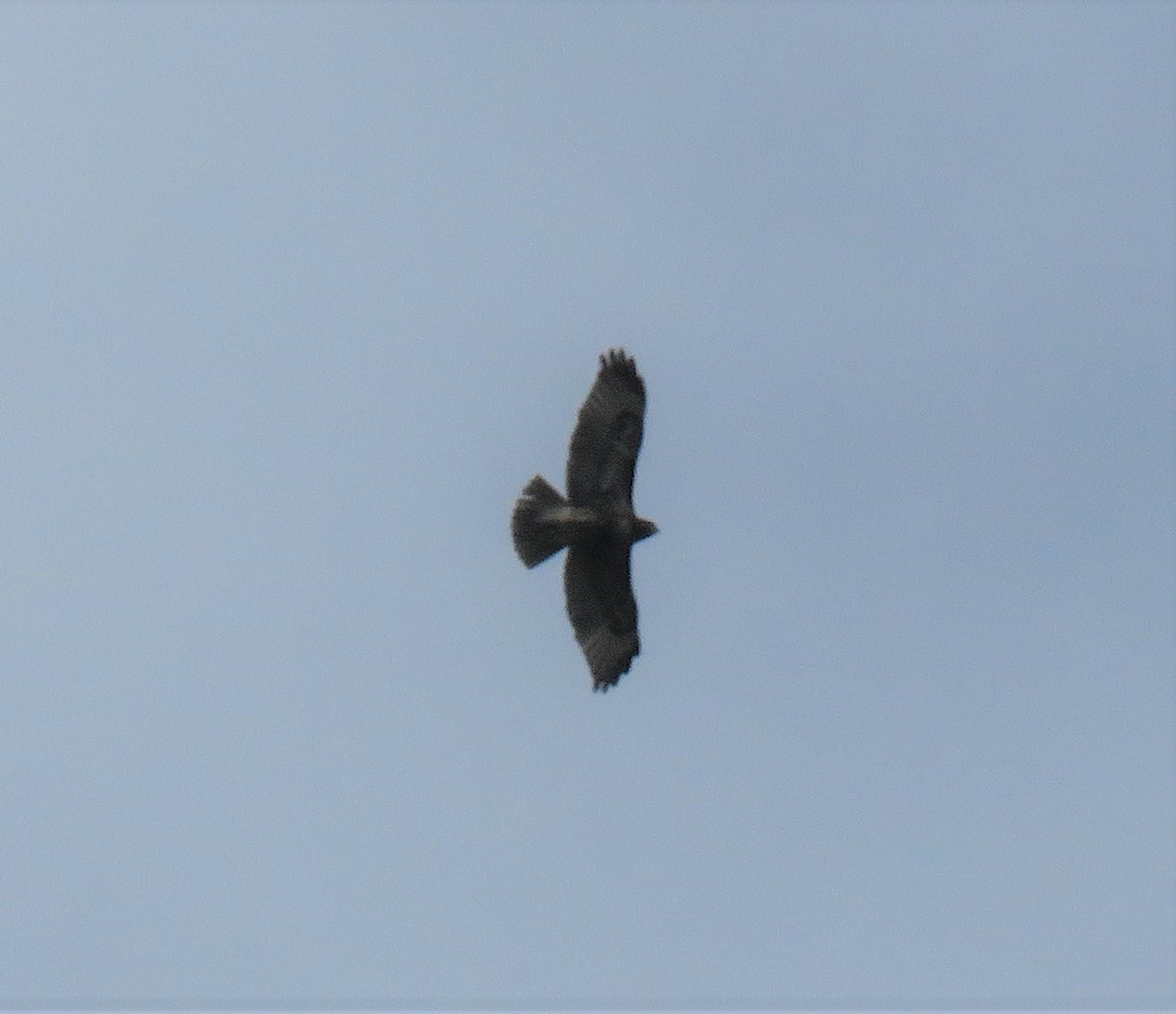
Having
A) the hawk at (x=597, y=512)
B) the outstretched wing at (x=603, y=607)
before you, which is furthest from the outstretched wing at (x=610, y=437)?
the outstretched wing at (x=603, y=607)

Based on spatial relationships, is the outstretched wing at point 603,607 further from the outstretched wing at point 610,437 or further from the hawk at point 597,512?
the outstretched wing at point 610,437

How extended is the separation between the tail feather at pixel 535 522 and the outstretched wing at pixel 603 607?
0.74m

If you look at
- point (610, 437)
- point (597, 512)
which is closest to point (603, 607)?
point (597, 512)

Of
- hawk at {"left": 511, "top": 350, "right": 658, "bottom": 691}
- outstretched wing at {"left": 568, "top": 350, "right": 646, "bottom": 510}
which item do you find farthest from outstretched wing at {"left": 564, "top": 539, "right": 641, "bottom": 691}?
outstretched wing at {"left": 568, "top": 350, "right": 646, "bottom": 510}

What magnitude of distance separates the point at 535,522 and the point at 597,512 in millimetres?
718

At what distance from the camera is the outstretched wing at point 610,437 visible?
→ 26.5 m

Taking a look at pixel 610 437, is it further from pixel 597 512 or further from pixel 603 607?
pixel 603 607

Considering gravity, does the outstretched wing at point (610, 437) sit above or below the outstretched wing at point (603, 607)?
above

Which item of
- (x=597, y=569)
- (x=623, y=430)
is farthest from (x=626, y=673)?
(x=623, y=430)

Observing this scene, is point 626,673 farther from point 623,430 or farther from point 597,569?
point 623,430

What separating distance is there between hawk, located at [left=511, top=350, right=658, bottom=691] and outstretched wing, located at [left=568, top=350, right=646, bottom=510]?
11mm

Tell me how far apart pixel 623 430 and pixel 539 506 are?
51.8 inches

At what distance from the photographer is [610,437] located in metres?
26.7

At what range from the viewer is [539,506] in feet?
87.0
